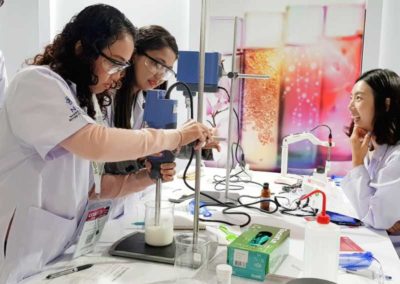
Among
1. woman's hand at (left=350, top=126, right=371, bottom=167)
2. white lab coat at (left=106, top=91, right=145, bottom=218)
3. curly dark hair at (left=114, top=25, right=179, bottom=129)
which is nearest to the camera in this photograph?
white lab coat at (left=106, top=91, right=145, bottom=218)

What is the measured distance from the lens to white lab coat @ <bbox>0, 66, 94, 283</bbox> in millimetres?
1036

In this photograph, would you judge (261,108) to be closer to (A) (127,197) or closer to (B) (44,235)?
(A) (127,197)

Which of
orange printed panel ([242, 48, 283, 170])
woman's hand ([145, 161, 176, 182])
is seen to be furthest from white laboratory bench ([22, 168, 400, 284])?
orange printed panel ([242, 48, 283, 170])

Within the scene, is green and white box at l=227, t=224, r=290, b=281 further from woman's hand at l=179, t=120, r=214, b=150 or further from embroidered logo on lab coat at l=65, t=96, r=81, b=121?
embroidered logo on lab coat at l=65, t=96, r=81, b=121

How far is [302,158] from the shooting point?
3121 millimetres

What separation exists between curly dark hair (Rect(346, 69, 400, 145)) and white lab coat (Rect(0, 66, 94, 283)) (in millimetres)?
1301

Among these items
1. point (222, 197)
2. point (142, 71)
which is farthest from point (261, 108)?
point (142, 71)

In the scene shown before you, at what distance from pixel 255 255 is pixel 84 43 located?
0.76 meters

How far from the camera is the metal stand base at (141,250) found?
114cm

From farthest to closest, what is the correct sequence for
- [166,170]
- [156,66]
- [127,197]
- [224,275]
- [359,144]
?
[359,144]
[156,66]
[127,197]
[166,170]
[224,275]

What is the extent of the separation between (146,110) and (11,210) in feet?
1.56

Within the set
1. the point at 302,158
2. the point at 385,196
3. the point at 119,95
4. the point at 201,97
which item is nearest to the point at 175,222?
the point at 201,97

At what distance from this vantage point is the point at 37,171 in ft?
3.69

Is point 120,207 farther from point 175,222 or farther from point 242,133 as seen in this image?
point 242,133
